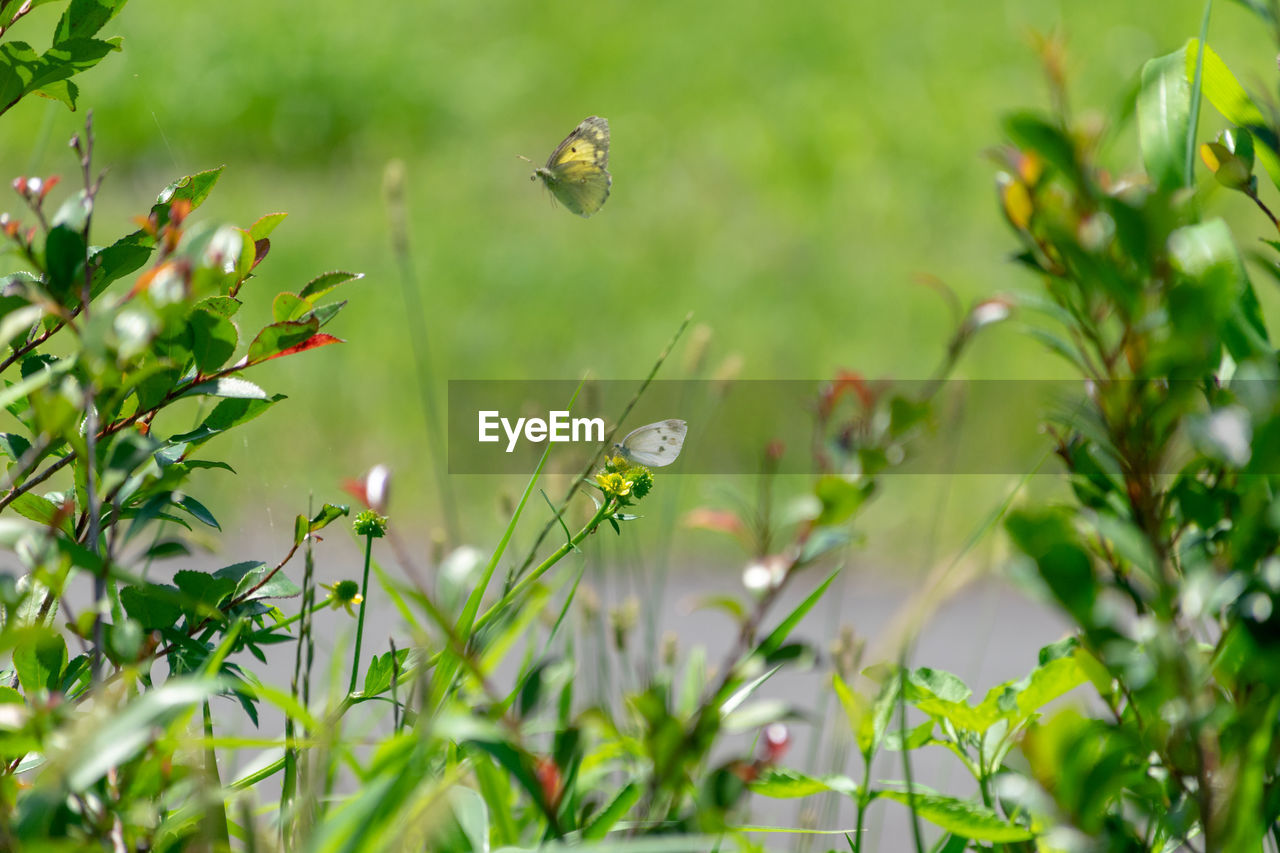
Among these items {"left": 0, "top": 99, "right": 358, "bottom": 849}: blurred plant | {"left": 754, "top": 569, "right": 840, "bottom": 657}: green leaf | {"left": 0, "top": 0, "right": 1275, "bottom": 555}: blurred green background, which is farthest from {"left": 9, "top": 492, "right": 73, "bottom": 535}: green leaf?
{"left": 0, "top": 0, "right": 1275, "bottom": 555}: blurred green background

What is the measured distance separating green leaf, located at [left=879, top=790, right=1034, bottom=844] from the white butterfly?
0.84ft

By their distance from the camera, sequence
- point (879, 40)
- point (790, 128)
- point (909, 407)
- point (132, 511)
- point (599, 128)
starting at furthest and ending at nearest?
point (879, 40) < point (790, 128) < point (599, 128) < point (132, 511) < point (909, 407)

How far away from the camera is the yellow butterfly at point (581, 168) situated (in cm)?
108

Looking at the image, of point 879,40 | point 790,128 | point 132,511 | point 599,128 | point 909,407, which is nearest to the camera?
point 909,407

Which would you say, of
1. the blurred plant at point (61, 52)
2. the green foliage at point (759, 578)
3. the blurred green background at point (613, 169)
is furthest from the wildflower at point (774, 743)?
the blurred green background at point (613, 169)

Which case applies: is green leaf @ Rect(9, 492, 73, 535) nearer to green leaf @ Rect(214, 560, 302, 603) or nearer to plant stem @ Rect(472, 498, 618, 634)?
green leaf @ Rect(214, 560, 302, 603)

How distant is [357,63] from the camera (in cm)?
529

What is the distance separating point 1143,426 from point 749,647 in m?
0.22

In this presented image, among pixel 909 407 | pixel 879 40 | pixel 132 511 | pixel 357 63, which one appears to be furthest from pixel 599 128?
pixel 879 40

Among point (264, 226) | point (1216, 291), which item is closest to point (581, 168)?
point (264, 226)

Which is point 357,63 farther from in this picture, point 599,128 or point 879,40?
point 599,128

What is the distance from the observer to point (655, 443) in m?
0.71

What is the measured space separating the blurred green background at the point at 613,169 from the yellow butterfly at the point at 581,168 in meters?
2.09

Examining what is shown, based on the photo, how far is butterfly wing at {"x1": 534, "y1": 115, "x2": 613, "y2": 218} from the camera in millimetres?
1080
